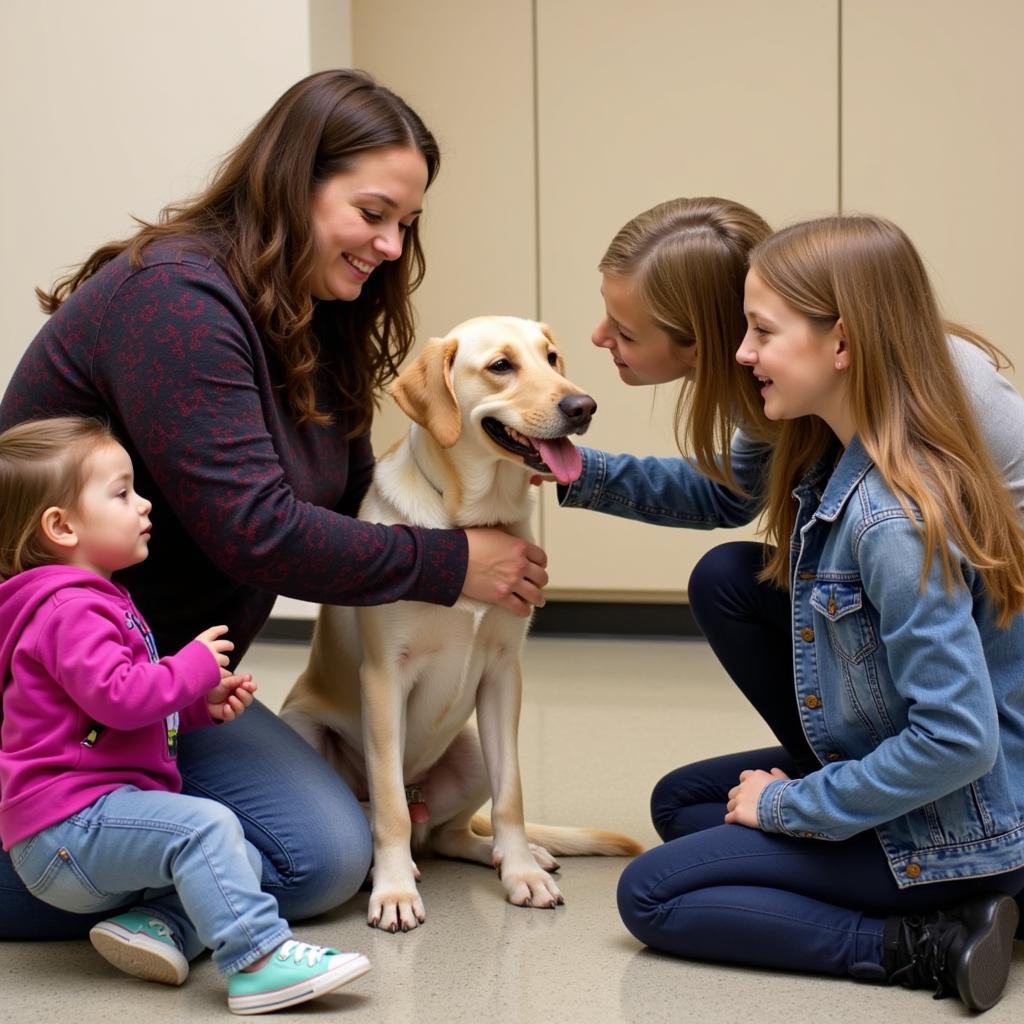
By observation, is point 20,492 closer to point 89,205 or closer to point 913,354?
point 913,354

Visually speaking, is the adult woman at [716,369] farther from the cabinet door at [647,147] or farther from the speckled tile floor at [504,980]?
the cabinet door at [647,147]

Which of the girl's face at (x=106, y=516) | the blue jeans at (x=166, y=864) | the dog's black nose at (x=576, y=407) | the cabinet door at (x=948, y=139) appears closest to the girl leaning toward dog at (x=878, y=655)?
the dog's black nose at (x=576, y=407)

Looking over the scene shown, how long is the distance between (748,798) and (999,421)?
0.59 metres

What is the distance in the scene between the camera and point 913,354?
1562 mm

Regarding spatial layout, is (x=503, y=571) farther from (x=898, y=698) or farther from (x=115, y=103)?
(x=115, y=103)

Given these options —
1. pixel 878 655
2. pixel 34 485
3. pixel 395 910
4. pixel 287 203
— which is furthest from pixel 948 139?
pixel 34 485

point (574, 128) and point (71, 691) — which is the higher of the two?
point (574, 128)

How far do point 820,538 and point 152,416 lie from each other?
0.91m

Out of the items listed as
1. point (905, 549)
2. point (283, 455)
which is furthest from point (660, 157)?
point (905, 549)

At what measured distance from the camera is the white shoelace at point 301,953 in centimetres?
150

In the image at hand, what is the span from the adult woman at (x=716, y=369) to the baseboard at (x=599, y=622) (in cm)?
244

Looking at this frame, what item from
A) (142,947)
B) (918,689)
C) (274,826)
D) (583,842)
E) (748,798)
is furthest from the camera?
(583,842)

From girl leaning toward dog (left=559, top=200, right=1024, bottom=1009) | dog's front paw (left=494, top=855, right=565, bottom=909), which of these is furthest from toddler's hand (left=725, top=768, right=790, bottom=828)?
dog's front paw (left=494, top=855, right=565, bottom=909)

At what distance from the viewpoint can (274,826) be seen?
178 centimetres
